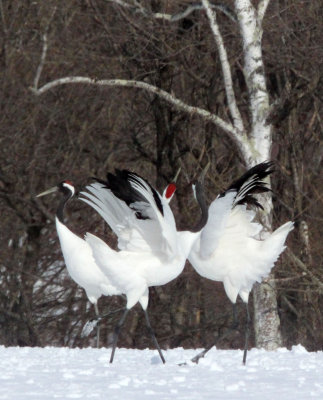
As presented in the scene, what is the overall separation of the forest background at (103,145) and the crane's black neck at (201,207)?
7.31 metres

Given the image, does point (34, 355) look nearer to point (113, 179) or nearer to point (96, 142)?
point (113, 179)

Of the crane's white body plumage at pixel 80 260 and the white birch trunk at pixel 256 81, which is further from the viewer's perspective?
the white birch trunk at pixel 256 81

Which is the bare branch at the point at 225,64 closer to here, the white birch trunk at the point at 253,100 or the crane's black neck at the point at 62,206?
the white birch trunk at the point at 253,100

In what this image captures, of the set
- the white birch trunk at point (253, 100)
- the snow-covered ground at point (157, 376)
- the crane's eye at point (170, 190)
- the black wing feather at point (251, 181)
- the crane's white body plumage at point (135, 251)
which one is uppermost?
the white birch trunk at point (253, 100)

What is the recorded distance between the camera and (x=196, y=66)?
20812mm

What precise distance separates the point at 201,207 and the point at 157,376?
2.14 metres

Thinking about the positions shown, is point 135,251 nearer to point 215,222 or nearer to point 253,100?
point 215,222

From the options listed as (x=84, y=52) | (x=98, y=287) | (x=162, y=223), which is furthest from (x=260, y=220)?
(x=84, y=52)

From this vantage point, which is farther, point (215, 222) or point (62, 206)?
point (62, 206)

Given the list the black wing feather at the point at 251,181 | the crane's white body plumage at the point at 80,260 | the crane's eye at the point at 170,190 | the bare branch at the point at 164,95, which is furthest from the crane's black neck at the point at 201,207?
the bare branch at the point at 164,95

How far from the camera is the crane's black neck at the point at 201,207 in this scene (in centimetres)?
1096

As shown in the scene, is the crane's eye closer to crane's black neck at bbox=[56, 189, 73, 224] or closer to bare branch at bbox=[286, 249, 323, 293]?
crane's black neck at bbox=[56, 189, 73, 224]

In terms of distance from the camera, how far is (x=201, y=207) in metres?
11.2

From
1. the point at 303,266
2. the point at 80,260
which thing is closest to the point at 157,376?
the point at 80,260
